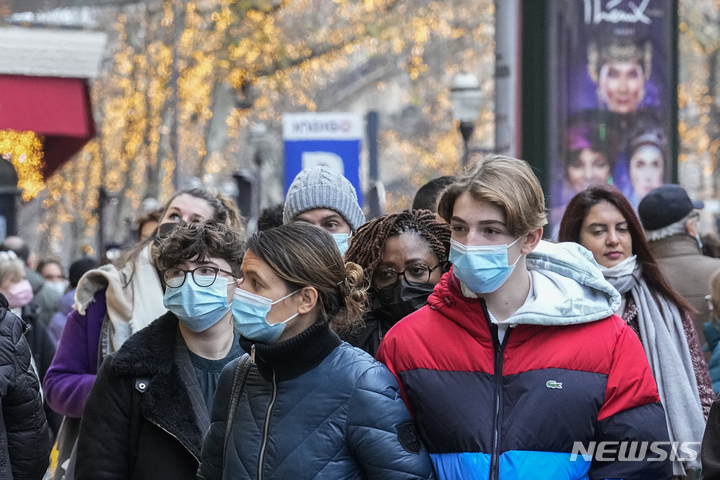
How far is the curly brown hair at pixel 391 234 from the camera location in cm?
448

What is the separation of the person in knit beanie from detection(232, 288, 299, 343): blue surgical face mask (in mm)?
1738

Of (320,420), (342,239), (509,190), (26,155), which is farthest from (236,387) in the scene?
(26,155)

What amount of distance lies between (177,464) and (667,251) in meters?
3.29

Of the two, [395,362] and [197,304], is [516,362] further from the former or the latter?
[197,304]

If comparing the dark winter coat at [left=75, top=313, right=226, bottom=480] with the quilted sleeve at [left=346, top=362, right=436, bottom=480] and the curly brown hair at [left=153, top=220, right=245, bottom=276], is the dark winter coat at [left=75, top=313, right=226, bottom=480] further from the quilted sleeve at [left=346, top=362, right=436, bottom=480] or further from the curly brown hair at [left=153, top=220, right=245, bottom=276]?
the quilted sleeve at [left=346, top=362, right=436, bottom=480]

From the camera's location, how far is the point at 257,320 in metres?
3.67

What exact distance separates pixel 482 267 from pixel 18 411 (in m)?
2.49

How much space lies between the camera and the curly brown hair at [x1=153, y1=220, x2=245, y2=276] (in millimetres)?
4645

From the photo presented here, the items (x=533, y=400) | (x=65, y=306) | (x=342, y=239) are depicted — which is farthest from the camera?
(x=65, y=306)

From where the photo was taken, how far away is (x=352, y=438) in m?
3.47

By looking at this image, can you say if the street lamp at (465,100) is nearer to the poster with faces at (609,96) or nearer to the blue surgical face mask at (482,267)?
the poster with faces at (609,96)

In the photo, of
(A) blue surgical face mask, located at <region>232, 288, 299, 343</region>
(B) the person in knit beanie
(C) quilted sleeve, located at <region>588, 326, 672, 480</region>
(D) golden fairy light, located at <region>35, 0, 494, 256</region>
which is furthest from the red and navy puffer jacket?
(D) golden fairy light, located at <region>35, 0, 494, 256</region>

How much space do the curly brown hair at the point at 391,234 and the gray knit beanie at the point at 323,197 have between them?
33.6 inches

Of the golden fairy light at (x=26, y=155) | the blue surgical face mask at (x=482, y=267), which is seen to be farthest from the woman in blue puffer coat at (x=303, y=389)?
the golden fairy light at (x=26, y=155)
